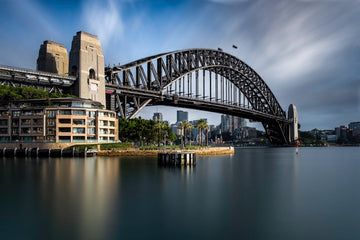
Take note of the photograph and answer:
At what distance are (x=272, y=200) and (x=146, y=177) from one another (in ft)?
58.1

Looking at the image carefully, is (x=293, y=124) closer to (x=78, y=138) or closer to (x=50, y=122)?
(x=78, y=138)

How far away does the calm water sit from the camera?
2058 cm

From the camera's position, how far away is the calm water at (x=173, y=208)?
2058cm

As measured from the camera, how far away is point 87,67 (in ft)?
272

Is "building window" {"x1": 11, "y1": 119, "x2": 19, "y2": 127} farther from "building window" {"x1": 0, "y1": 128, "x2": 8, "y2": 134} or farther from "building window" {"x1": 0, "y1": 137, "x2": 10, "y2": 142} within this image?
"building window" {"x1": 0, "y1": 137, "x2": 10, "y2": 142}

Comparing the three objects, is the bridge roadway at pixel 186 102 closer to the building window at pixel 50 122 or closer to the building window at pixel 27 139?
the building window at pixel 50 122

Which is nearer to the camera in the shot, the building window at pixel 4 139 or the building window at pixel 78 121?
the building window at pixel 78 121

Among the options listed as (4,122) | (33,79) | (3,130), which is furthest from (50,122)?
(3,130)

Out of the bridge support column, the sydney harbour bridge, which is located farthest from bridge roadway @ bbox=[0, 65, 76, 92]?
the bridge support column

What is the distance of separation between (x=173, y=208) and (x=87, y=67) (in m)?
63.6

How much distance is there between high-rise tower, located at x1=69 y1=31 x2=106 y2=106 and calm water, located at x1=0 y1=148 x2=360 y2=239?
142 ft

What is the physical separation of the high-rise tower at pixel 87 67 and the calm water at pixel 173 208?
4315 cm

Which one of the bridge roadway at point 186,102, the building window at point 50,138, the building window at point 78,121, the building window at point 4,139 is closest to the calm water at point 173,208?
the building window at point 50,138

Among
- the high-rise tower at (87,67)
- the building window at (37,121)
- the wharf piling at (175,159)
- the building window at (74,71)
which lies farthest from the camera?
the building window at (74,71)
